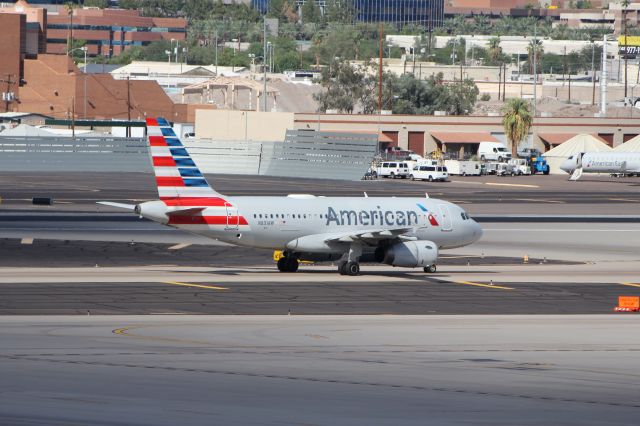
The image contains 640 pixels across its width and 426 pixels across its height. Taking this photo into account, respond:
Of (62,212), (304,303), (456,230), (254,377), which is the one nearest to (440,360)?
(254,377)

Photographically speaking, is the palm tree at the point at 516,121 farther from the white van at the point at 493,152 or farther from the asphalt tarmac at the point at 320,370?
the asphalt tarmac at the point at 320,370

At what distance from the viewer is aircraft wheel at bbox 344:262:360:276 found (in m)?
53.5

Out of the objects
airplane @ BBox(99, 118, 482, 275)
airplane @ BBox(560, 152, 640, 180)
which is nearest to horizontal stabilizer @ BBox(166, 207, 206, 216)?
airplane @ BBox(99, 118, 482, 275)

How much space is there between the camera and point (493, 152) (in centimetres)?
15862

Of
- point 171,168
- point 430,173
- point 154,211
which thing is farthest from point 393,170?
point 154,211

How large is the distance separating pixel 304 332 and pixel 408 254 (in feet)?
56.0

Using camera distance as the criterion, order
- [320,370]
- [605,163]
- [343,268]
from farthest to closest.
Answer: [605,163]
[343,268]
[320,370]

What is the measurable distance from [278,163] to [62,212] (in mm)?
54995

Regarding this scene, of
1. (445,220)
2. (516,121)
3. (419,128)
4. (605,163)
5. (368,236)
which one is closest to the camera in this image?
(368,236)

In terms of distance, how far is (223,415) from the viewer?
23.2 metres

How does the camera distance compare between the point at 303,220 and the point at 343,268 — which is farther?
the point at 343,268

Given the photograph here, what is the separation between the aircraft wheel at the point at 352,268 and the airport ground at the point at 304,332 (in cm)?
94

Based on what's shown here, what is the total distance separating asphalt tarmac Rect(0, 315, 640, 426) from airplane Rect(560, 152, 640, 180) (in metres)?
99.6

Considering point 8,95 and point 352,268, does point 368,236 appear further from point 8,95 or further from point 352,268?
point 8,95
